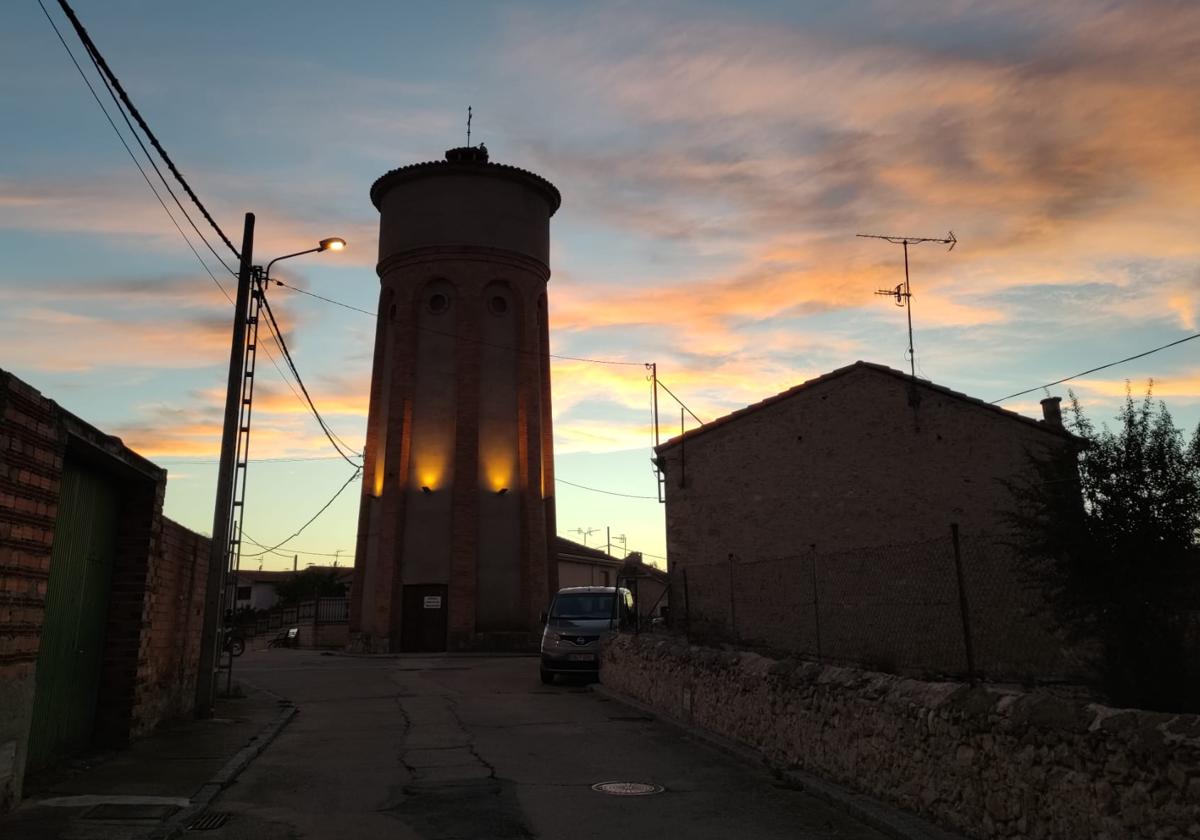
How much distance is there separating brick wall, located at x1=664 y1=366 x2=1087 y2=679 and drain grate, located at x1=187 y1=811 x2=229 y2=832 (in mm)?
11649

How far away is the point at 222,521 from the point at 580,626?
9.06 meters

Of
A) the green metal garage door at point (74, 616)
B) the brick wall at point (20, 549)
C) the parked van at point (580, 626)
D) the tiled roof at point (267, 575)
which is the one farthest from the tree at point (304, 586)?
the brick wall at point (20, 549)

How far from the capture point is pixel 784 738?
9.96 meters

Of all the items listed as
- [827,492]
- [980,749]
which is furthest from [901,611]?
[980,749]

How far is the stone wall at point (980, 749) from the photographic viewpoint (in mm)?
5051

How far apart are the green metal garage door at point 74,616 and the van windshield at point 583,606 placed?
11974 mm

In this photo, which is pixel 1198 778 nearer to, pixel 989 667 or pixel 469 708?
pixel 989 667

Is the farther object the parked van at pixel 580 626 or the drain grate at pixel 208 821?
the parked van at pixel 580 626

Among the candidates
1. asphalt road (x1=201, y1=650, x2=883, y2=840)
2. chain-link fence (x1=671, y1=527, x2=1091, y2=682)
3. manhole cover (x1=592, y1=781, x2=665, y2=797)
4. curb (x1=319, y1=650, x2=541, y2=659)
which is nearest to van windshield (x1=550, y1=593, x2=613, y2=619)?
chain-link fence (x1=671, y1=527, x2=1091, y2=682)

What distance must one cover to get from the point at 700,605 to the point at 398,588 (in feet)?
56.7

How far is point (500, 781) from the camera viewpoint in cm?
943

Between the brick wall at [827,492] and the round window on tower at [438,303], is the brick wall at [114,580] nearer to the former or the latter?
the brick wall at [827,492]

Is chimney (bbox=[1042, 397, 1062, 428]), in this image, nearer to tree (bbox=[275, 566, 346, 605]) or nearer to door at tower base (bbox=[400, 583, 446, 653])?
door at tower base (bbox=[400, 583, 446, 653])

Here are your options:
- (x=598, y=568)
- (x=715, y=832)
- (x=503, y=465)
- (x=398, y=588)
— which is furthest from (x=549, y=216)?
(x=715, y=832)
